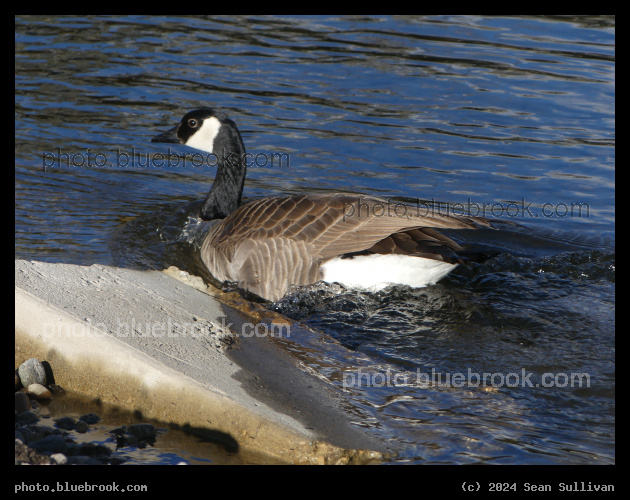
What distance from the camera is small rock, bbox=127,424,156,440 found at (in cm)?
359

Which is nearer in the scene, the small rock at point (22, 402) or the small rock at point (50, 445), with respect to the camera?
the small rock at point (50, 445)

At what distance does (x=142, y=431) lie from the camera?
11.8ft

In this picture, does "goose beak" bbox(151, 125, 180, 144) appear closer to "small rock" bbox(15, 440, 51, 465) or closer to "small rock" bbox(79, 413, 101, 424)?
"small rock" bbox(79, 413, 101, 424)

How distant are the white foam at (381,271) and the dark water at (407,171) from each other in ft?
0.45

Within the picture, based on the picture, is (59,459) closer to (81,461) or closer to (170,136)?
(81,461)

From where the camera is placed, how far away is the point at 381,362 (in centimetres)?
468

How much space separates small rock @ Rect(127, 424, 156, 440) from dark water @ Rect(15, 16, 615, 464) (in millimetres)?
1164

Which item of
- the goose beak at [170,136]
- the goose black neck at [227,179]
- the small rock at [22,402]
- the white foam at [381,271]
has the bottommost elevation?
the small rock at [22,402]

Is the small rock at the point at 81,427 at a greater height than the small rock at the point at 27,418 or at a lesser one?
lesser

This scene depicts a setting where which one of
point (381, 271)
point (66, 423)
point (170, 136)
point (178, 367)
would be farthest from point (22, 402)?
point (170, 136)

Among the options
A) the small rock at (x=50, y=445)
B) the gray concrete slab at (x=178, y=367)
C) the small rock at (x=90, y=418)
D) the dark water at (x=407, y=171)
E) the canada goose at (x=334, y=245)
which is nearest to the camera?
the small rock at (x=50, y=445)

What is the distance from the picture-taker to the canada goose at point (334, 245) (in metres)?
5.54

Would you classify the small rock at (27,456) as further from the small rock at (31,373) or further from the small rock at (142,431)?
the small rock at (31,373)

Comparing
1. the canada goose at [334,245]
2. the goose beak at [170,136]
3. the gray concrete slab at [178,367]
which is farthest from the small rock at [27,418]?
the goose beak at [170,136]
